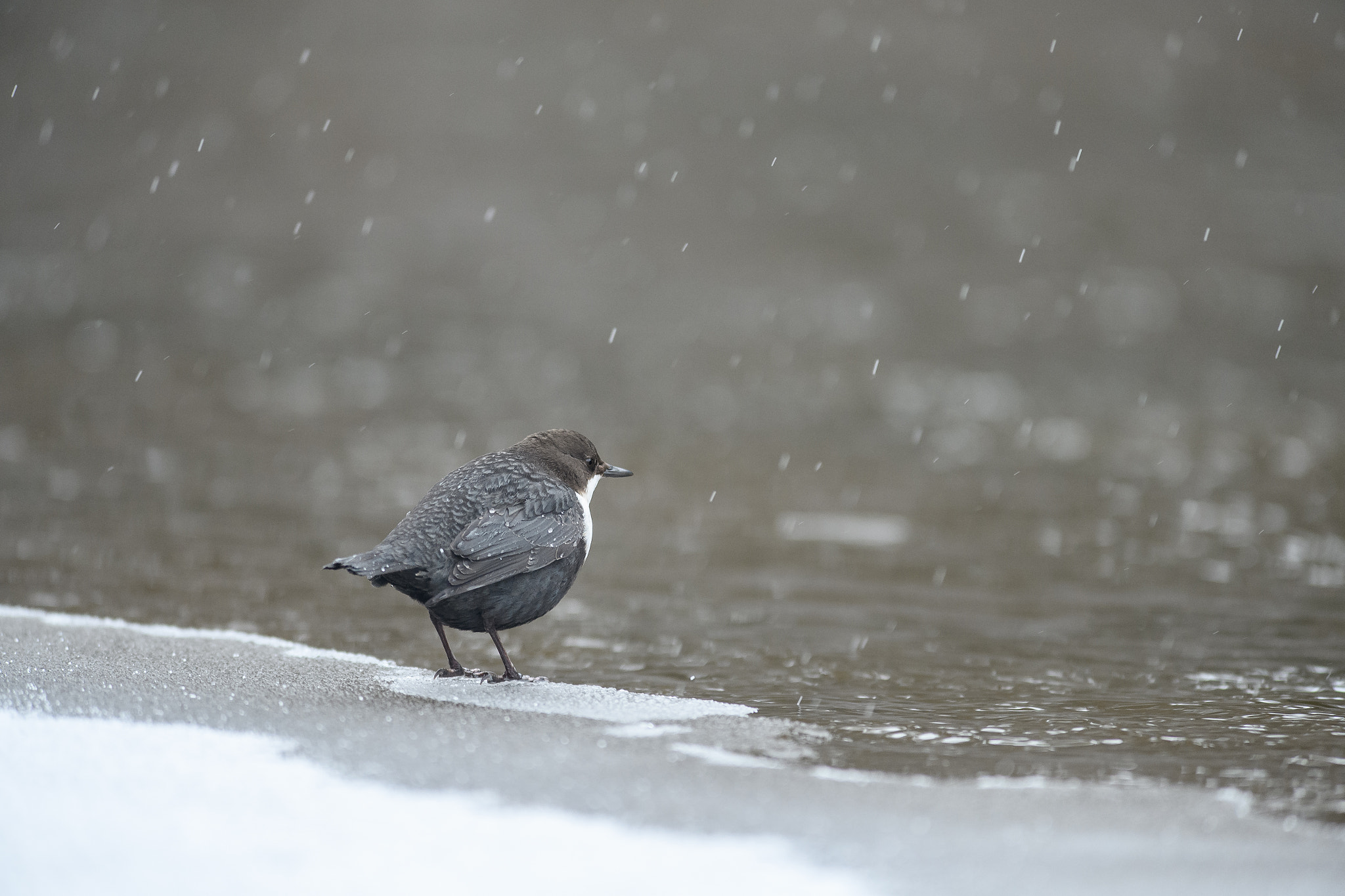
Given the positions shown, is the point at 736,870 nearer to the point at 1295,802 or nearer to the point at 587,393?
the point at 1295,802

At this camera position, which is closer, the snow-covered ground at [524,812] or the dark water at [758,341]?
the snow-covered ground at [524,812]

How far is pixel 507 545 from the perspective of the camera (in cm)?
424

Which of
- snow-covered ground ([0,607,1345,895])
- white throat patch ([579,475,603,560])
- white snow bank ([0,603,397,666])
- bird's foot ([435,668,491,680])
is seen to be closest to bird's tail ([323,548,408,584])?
snow-covered ground ([0,607,1345,895])

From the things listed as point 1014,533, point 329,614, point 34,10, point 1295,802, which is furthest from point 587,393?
point 34,10

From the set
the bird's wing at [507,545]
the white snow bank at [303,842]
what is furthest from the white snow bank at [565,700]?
the white snow bank at [303,842]

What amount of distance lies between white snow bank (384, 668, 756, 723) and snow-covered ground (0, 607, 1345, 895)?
0.11 feet

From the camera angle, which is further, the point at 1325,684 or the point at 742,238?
the point at 742,238

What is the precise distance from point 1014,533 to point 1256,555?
165 cm

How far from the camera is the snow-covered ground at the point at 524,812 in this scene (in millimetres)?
2840

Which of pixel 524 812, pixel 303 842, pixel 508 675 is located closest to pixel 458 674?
pixel 508 675

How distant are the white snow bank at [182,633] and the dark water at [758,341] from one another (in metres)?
0.75

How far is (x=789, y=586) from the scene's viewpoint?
7.70m

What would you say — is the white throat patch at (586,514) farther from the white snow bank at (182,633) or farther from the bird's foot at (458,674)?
the white snow bank at (182,633)

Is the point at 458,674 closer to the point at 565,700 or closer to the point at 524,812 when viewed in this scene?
the point at 565,700
